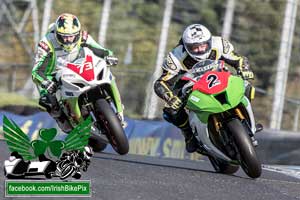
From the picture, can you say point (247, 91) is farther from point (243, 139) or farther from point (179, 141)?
point (179, 141)

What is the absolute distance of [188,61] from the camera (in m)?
9.48

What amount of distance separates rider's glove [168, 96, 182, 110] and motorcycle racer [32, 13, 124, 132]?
1.00m

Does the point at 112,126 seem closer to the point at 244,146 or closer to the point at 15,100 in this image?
the point at 244,146

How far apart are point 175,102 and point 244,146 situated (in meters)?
1.32

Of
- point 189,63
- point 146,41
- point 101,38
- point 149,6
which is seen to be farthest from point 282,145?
point 149,6

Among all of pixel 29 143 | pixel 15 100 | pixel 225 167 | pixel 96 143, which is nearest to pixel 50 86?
pixel 96 143

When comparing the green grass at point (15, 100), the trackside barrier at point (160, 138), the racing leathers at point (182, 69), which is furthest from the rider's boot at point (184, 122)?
the green grass at point (15, 100)

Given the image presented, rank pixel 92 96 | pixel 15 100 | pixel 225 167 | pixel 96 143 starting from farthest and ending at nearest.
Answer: pixel 15 100 < pixel 96 143 < pixel 92 96 < pixel 225 167

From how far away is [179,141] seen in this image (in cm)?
1394

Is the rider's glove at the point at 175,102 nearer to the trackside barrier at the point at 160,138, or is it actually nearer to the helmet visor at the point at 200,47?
the helmet visor at the point at 200,47

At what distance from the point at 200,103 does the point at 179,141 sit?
540cm

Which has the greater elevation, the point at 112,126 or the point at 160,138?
the point at 112,126

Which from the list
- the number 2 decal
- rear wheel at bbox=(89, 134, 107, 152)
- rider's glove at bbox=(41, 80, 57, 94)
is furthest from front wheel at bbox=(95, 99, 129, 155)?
the number 2 decal

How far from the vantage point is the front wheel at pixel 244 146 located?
321 inches
